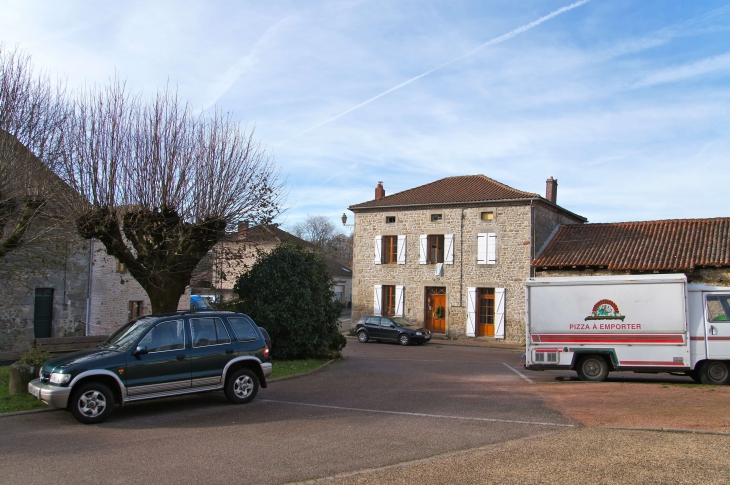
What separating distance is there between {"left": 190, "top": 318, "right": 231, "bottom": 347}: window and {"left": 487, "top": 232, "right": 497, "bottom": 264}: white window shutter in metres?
20.4

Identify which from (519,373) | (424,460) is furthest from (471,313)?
(424,460)

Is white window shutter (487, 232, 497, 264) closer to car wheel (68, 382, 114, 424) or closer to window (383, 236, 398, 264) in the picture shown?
window (383, 236, 398, 264)

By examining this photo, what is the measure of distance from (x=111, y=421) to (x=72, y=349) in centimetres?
326

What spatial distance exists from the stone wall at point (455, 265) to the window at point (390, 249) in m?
0.31

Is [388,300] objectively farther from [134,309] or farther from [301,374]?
[301,374]

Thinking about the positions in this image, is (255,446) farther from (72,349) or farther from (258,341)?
(72,349)

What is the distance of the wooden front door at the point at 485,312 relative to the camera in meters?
28.9

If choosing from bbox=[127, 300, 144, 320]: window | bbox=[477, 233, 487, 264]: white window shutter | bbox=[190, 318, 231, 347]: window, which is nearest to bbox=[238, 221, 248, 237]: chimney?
bbox=[190, 318, 231, 347]: window

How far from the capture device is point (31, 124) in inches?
507

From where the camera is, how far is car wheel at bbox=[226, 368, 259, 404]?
A: 1002 centimetres

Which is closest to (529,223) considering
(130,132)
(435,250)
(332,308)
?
(435,250)

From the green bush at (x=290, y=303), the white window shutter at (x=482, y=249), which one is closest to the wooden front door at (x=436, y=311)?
the white window shutter at (x=482, y=249)

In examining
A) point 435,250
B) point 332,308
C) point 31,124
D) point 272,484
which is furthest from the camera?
point 435,250

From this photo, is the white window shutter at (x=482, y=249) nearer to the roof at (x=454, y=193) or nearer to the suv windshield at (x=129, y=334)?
the roof at (x=454, y=193)
